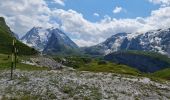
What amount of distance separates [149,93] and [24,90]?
778 inches

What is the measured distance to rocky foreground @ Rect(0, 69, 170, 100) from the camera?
167 ft

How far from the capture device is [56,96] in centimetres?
5009

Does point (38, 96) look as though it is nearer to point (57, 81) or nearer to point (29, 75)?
point (57, 81)

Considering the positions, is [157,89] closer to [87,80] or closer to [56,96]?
[87,80]

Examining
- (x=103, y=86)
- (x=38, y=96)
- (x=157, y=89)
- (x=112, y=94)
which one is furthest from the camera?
(x=157, y=89)

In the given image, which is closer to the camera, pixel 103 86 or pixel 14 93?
pixel 14 93

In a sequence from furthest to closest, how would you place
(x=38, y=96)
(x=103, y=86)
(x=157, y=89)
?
(x=157, y=89)
(x=103, y=86)
(x=38, y=96)

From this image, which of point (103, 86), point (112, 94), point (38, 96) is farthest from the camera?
point (103, 86)

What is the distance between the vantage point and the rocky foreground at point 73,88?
2000 inches

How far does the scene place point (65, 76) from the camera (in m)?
65.3

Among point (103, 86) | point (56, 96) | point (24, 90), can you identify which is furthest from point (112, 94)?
point (24, 90)

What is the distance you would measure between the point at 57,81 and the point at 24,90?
7632mm

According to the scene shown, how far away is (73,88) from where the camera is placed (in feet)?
180

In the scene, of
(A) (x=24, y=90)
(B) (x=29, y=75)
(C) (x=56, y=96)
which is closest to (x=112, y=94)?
(C) (x=56, y=96)
